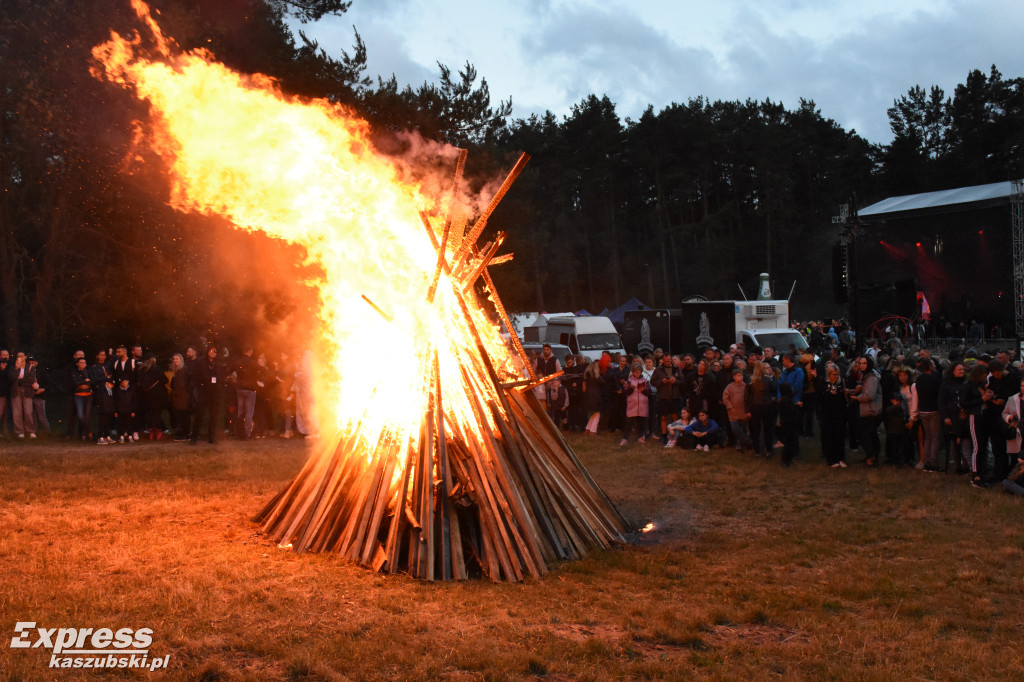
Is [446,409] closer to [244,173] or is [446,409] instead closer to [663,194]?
[244,173]

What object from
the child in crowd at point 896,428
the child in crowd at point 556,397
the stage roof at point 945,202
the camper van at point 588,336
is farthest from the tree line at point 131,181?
the stage roof at point 945,202

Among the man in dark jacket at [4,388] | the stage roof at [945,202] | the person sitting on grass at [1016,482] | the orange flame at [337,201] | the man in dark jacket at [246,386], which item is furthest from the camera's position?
the stage roof at [945,202]

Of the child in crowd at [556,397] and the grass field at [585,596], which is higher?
the child in crowd at [556,397]

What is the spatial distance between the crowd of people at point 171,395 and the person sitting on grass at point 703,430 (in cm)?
739

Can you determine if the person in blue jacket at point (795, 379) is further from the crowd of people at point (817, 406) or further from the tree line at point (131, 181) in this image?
the tree line at point (131, 181)

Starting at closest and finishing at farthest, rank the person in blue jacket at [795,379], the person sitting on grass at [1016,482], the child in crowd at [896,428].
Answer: the person sitting on grass at [1016,482] → the child in crowd at [896,428] → the person in blue jacket at [795,379]

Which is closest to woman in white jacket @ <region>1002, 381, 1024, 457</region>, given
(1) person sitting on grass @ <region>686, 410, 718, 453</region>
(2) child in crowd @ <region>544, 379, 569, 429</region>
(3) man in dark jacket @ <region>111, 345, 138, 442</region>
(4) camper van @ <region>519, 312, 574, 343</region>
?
(1) person sitting on grass @ <region>686, 410, 718, 453</region>

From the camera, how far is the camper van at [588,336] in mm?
26172

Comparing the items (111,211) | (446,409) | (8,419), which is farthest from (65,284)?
(446,409)

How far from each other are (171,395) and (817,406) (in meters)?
12.1

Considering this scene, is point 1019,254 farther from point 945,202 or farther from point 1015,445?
point 1015,445

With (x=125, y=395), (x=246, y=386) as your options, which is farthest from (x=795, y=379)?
(x=125, y=395)

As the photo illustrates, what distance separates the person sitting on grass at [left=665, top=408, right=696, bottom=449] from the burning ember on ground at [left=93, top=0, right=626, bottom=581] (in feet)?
20.4

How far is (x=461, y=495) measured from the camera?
285 inches
